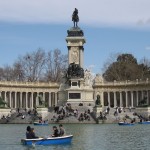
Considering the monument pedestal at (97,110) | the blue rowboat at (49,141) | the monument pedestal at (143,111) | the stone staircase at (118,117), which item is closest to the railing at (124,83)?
the monument pedestal at (143,111)

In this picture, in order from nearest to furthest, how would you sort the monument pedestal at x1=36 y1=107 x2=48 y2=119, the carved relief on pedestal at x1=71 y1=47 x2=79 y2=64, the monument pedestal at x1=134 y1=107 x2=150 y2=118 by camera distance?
the monument pedestal at x1=36 y1=107 x2=48 y2=119, the monument pedestal at x1=134 y1=107 x2=150 y2=118, the carved relief on pedestal at x1=71 y1=47 x2=79 y2=64

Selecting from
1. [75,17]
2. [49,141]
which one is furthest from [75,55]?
[49,141]

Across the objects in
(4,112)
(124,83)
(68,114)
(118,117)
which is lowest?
(118,117)

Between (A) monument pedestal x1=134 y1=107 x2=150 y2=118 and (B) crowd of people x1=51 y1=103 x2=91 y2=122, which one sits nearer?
(B) crowd of people x1=51 y1=103 x2=91 y2=122

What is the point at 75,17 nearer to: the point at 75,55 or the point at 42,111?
the point at 75,55

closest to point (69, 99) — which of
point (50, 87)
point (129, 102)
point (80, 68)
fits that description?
point (80, 68)

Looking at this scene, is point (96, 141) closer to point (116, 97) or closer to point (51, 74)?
point (116, 97)

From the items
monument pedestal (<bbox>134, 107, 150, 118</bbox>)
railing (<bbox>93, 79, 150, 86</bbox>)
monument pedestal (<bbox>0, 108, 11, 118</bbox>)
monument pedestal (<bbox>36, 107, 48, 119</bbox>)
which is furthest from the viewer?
railing (<bbox>93, 79, 150, 86</bbox>)

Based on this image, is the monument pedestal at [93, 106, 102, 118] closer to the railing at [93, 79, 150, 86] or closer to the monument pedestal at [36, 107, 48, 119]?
the monument pedestal at [36, 107, 48, 119]

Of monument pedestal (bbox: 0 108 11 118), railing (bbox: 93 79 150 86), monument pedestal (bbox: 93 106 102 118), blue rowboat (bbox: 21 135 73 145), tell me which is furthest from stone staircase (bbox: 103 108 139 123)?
blue rowboat (bbox: 21 135 73 145)

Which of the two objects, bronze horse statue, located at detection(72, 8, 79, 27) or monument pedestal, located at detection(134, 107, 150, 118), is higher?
bronze horse statue, located at detection(72, 8, 79, 27)

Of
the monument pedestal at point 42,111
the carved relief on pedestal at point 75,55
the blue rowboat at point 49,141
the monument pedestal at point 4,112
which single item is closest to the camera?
the blue rowboat at point 49,141

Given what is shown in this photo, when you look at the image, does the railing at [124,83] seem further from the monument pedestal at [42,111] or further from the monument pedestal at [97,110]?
the monument pedestal at [42,111]

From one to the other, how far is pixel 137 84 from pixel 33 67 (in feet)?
103
